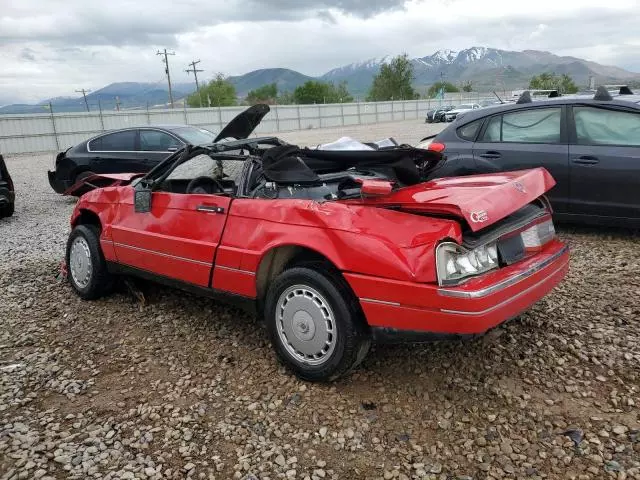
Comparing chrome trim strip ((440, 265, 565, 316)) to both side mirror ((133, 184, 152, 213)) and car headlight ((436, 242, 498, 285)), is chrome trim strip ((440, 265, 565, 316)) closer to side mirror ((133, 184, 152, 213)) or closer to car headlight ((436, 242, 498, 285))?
car headlight ((436, 242, 498, 285))

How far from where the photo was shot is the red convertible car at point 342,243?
2840mm

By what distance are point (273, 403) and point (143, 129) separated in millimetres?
7983

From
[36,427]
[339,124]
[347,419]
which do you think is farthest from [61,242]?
[339,124]

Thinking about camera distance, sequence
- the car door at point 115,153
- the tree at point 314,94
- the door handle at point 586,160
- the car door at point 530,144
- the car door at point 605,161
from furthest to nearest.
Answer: the tree at point 314,94 → the car door at point 115,153 → the car door at point 530,144 → the door handle at point 586,160 → the car door at point 605,161

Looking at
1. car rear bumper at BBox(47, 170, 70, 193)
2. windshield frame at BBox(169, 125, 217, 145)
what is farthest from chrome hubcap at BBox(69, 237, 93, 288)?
car rear bumper at BBox(47, 170, 70, 193)

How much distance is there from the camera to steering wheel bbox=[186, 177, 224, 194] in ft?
13.3

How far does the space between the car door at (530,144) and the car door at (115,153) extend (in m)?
6.18

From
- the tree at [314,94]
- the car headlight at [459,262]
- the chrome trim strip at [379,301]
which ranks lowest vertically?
the chrome trim strip at [379,301]

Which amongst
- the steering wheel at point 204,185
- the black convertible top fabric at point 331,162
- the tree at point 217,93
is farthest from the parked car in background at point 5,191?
the tree at point 217,93

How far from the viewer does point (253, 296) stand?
11.7ft

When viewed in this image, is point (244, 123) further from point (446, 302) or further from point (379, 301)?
point (446, 302)

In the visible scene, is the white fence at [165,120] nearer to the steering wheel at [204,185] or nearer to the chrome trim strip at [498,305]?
the steering wheel at [204,185]

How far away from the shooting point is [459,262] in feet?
9.46

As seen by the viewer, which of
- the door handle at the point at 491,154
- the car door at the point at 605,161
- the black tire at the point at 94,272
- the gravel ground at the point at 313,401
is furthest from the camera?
the door handle at the point at 491,154
